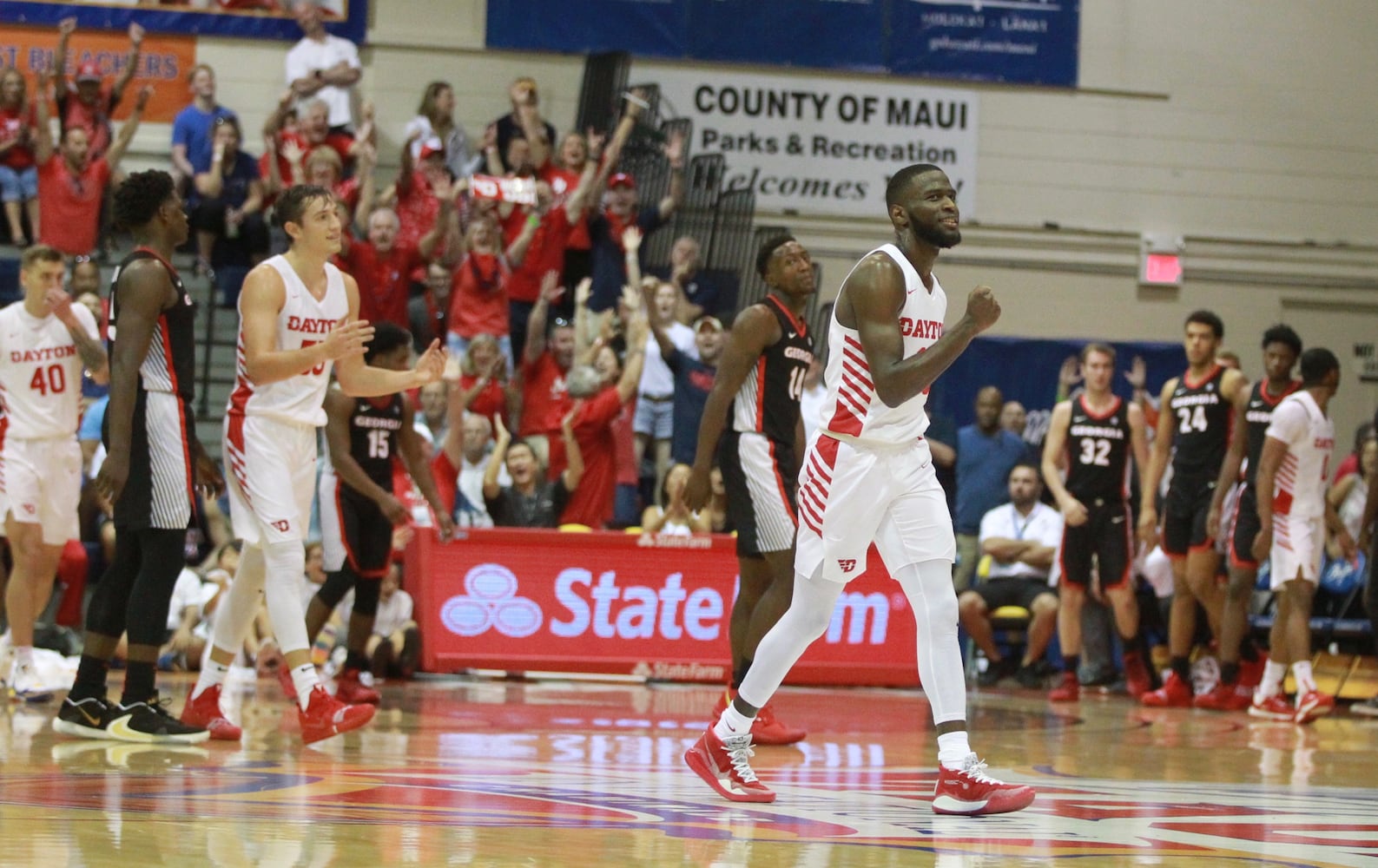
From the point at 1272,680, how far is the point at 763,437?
4.30 m

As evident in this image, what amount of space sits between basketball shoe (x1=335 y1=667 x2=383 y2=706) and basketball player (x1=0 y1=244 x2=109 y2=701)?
145cm

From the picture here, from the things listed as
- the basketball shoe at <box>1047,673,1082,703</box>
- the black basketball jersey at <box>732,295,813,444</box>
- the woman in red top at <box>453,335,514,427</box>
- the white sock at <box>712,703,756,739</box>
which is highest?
the woman in red top at <box>453,335,514,427</box>

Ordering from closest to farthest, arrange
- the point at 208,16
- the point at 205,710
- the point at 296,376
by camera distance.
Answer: the point at 296,376 < the point at 205,710 < the point at 208,16

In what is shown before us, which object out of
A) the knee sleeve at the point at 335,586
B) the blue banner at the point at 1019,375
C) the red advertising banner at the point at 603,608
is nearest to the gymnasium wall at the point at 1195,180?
the blue banner at the point at 1019,375

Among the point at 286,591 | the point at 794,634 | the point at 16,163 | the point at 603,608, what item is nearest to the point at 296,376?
the point at 286,591

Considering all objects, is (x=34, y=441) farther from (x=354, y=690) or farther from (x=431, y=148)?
(x=431, y=148)

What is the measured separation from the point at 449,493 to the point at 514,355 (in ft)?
8.44

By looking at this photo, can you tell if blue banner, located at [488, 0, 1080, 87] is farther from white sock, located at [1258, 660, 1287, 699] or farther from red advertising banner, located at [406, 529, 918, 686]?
white sock, located at [1258, 660, 1287, 699]

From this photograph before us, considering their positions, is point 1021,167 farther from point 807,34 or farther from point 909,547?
point 909,547

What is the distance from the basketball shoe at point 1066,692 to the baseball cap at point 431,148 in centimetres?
683

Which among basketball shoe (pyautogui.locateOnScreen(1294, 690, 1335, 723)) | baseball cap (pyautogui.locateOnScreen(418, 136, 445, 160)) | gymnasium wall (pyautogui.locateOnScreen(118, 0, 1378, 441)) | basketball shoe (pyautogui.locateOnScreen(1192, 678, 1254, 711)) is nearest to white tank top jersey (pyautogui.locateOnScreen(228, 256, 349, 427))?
basketball shoe (pyautogui.locateOnScreen(1294, 690, 1335, 723))

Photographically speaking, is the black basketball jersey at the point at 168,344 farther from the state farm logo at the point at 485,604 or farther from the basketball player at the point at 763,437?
the state farm logo at the point at 485,604

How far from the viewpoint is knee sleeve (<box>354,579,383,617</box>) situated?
911 cm

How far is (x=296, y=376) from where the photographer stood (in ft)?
21.8
